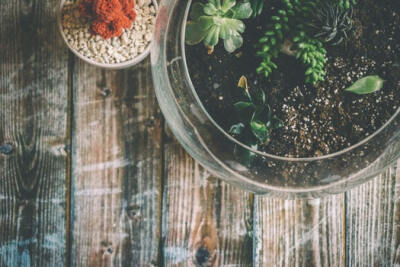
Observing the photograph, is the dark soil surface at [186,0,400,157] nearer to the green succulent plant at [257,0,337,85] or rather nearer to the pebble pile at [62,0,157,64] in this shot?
the green succulent plant at [257,0,337,85]

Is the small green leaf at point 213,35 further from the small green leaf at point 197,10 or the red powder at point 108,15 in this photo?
the red powder at point 108,15

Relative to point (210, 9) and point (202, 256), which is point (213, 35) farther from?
point (202, 256)

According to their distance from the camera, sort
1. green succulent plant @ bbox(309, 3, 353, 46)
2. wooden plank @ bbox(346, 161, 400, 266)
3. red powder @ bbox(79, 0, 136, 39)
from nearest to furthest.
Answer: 1. green succulent plant @ bbox(309, 3, 353, 46)
2. red powder @ bbox(79, 0, 136, 39)
3. wooden plank @ bbox(346, 161, 400, 266)

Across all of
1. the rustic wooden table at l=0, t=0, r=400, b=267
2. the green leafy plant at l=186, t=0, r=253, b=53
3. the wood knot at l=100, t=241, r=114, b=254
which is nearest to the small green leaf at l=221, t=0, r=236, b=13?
the green leafy plant at l=186, t=0, r=253, b=53

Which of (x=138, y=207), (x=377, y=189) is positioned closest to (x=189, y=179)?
(x=138, y=207)

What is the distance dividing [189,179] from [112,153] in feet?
0.58

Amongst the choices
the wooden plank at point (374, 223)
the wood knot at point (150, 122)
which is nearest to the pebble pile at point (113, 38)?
the wood knot at point (150, 122)

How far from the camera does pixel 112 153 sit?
1.06 m

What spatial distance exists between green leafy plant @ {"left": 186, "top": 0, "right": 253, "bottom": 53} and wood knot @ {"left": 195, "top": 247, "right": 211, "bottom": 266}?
509mm

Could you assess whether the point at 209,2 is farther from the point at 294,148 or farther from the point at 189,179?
the point at 189,179

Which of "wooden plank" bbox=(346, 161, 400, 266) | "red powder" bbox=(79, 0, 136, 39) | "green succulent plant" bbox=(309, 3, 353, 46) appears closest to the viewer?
"green succulent plant" bbox=(309, 3, 353, 46)

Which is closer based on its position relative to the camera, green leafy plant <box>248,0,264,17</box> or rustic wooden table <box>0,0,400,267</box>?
green leafy plant <box>248,0,264,17</box>

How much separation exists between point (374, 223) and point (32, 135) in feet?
2.53

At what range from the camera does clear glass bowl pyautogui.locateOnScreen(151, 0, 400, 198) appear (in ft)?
2.46
